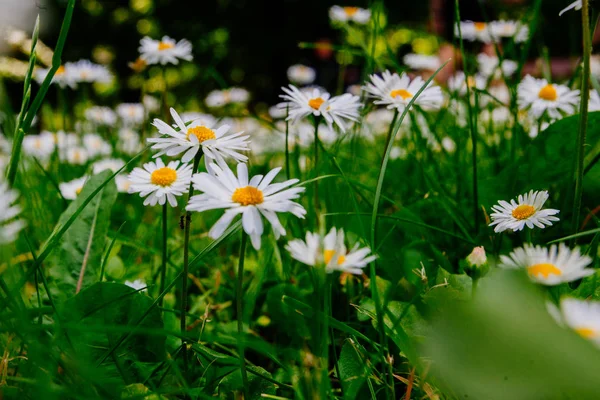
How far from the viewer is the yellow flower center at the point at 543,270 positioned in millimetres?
513

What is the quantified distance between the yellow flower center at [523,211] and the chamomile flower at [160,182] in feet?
1.37

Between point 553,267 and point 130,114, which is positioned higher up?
point 130,114

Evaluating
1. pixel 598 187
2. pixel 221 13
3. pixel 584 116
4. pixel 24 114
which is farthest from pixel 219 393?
pixel 221 13

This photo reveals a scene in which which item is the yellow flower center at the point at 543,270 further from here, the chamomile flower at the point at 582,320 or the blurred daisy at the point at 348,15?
the blurred daisy at the point at 348,15

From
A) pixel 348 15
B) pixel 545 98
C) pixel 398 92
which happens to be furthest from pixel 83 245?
pixel 348 15

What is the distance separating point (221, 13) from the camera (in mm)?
6043

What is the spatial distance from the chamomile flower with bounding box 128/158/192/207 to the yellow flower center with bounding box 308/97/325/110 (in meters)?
0.23

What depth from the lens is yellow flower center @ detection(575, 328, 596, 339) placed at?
42 cm

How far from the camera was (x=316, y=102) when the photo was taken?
871 mm

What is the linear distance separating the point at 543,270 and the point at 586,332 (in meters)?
0.11

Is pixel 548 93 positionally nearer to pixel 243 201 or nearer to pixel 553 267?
pixel 553 267

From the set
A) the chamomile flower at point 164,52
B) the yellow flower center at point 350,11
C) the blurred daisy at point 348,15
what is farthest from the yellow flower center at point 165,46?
the yellow flower center at point 350,11

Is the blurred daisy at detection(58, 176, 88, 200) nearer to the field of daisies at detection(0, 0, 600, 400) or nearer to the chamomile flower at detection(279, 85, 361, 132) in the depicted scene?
the field of daisies at detection(0, 0, 600, 400)

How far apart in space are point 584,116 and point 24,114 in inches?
26.2
